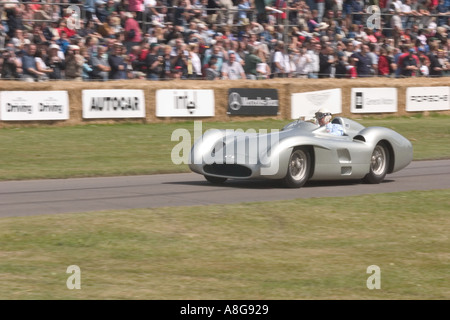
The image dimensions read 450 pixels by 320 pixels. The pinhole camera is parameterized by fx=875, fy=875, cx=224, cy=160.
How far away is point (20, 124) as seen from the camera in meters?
17.5

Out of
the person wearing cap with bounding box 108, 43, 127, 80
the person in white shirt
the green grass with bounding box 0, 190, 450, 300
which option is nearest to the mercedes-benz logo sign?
the person in white shirt

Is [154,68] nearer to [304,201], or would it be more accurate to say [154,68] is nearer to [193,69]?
[193,69]

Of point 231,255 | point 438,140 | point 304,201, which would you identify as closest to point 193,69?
point 438,140

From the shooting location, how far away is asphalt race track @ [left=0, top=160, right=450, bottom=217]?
10.0m

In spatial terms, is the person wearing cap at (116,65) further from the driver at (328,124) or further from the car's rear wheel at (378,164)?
the car's rear wheel at (378,164)

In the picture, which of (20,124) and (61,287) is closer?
(61,287)

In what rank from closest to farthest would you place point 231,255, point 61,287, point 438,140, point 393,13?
point 61,287, point 231,255, point 438,140, point 393,13

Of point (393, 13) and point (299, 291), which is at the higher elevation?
point (393, 13)

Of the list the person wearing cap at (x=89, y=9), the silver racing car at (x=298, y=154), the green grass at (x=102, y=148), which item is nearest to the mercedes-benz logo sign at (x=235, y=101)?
the green grass at (x=102, y=148)

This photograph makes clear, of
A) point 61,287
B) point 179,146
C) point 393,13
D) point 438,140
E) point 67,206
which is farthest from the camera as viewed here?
point 393,13

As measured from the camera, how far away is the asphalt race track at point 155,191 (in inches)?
394

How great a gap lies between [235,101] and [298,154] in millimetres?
9013

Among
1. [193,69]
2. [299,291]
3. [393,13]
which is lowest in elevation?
[299,291]

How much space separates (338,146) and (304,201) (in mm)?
1826
